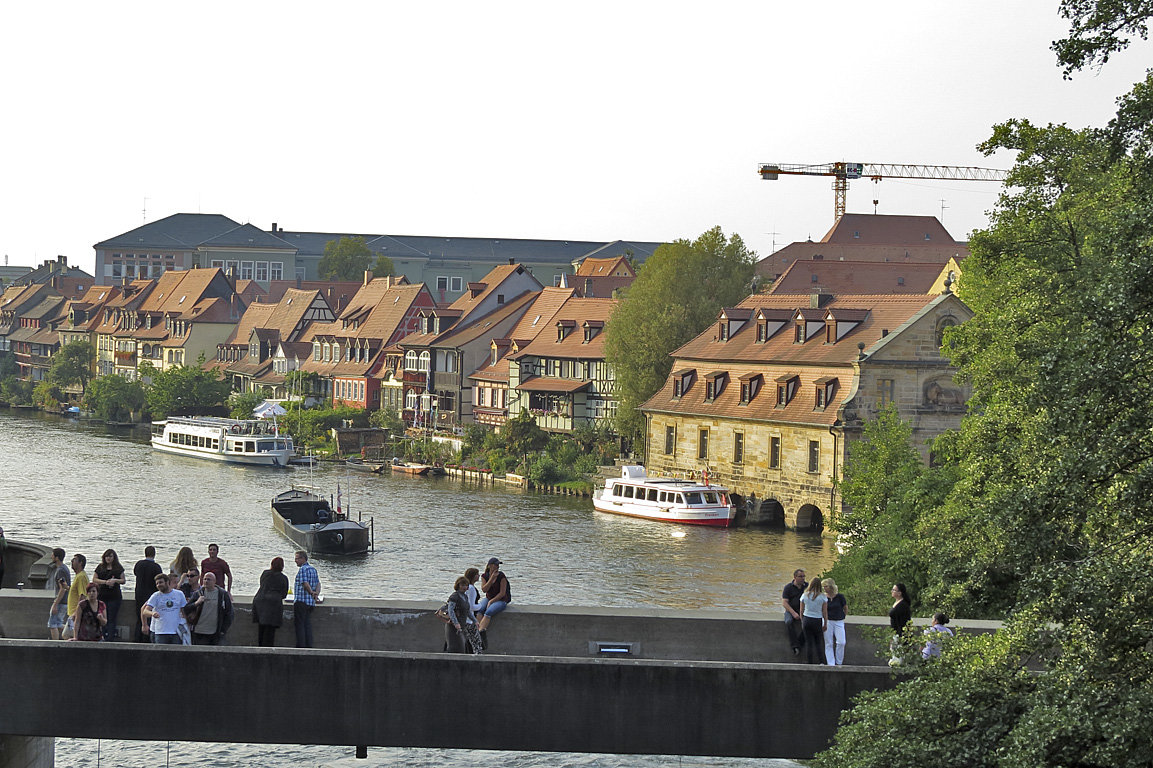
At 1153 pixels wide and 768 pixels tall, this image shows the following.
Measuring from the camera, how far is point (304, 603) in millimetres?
18984

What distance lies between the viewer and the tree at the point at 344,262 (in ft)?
511

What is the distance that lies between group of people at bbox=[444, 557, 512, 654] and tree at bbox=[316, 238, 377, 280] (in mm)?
137891

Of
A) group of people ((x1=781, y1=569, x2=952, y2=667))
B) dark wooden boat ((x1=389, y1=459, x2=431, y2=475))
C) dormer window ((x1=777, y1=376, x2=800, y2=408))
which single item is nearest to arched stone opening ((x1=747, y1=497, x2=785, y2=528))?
dormer window ((x1=777, y1=376, x2=800, y2=408))

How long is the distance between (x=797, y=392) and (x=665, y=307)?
49.6 feet

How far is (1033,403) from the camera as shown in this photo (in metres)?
12.8

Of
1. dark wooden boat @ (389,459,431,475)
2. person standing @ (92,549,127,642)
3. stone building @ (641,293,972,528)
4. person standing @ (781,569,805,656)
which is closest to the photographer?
person standing @ (92,549,127,642)

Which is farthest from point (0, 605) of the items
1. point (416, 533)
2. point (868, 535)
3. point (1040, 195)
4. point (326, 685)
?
point (416, 533)

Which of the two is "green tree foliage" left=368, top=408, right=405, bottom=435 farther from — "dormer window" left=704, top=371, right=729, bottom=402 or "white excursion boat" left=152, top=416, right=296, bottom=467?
"dormer window" left=704, top=371, right=729, bottom=402

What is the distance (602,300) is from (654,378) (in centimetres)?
1265

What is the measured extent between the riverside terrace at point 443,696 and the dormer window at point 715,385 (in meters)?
52.0

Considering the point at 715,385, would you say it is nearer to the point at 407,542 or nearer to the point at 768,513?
the point at 768,513

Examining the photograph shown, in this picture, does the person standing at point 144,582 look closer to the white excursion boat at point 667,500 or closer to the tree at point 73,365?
the white excursion boat at point 667,500

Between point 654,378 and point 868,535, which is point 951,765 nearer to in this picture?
point 868,535

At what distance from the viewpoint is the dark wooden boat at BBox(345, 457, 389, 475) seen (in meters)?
83.2
